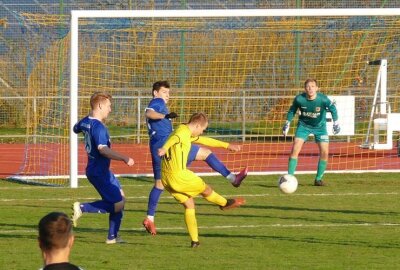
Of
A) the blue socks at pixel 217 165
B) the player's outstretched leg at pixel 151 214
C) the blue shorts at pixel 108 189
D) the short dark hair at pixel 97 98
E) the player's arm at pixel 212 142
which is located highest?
the short dark hair at pixel 97 98

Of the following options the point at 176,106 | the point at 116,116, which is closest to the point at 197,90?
the point at 176,106

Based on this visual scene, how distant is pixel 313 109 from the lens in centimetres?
1788

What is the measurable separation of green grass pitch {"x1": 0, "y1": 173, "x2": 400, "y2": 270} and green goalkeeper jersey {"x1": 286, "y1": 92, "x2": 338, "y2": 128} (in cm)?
115

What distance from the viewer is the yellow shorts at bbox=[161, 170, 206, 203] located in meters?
11.1

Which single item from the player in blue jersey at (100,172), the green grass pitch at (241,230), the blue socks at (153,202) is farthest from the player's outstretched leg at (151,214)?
the player in blue jersey at (100,172)

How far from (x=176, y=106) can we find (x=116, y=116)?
3.64 m

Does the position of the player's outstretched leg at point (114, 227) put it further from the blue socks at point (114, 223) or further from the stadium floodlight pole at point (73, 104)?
the stadium floodlight pole at point (73, 104)

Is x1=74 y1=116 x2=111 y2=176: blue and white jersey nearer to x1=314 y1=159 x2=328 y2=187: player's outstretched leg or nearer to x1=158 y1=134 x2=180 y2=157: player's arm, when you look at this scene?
x1=158 y1=134 x2=180 y2=157: player's arm

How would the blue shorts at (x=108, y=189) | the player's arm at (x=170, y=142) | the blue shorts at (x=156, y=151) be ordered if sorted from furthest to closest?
the blue shorts at (x=156, y=151), the blue shorts at (x=108, y=189), the player's arm at (x=170, y=142)

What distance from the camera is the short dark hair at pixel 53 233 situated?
17.6ft

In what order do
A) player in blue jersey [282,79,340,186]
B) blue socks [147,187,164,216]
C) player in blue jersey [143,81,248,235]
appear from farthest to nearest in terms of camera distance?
player in blue jersey [282,79,340,186], player in blue jersey [143,81,248,235], blue socks [147,187,164,216]

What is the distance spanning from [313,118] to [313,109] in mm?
152

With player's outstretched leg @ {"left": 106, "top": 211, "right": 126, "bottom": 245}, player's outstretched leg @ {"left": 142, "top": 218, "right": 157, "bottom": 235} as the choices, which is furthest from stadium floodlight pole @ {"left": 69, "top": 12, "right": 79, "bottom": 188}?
player's outstretched leg @ {"left": 106, "top": 211, "right": 126, "bottom": 245}

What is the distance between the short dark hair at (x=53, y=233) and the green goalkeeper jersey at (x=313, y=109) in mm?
12627
